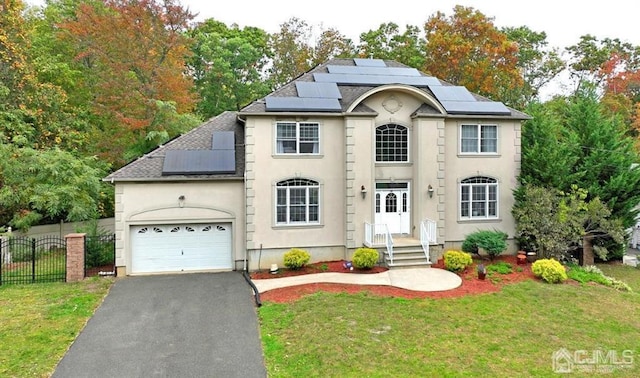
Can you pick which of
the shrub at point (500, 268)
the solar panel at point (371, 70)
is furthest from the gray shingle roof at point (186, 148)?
the shrub at point (500, 268)

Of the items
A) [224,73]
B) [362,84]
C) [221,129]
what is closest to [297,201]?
[221,129]

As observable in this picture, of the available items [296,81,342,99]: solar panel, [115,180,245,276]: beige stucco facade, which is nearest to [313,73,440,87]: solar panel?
[296,81,342,99]: solar panel

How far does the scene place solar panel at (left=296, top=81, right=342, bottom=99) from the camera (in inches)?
623

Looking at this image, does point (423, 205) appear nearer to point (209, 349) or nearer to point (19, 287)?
point (209, 349)

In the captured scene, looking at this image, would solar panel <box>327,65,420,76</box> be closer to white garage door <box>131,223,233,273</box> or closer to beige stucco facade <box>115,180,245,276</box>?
beige stucco facade <box>115,180,245,276</box>

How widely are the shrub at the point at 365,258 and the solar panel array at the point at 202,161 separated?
226 inches

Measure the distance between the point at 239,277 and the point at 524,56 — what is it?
30966mm

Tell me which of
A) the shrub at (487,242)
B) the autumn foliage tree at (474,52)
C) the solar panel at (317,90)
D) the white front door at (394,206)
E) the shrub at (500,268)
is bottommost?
the shrub at (500,268)

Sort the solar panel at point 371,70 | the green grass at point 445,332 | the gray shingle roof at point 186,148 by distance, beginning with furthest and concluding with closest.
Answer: the solar panel at point 371,70
the gray shingle roof at point 186,148
the green grass at point 445,332

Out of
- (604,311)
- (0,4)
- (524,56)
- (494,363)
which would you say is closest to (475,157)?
(604,311)

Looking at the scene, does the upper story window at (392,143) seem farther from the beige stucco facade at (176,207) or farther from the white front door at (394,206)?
the beige stucco facade at (176,207)

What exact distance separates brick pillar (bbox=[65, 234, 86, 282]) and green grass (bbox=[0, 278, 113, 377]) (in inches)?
14.6

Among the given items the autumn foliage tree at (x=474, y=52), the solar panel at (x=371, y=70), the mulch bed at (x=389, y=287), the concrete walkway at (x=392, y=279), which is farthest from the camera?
the autumn foliage tree at (x=474, y=52)

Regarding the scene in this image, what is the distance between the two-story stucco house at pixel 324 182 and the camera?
1455cm
